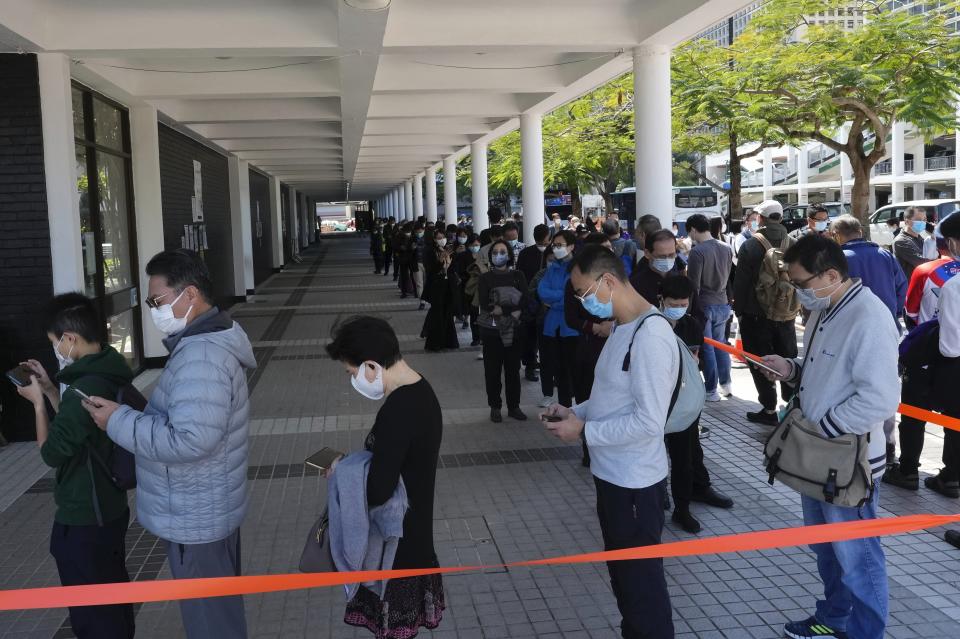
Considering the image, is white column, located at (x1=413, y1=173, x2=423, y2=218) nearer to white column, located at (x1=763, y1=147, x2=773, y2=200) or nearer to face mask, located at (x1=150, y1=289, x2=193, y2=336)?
face mask, located at (x1=150, y1=289, x2=193, y2=336)

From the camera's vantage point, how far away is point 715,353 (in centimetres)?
908

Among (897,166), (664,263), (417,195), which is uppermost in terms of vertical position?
(897,166)

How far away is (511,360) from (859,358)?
4977mm

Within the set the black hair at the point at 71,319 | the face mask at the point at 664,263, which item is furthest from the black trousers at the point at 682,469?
the black hair at the point at 71,319

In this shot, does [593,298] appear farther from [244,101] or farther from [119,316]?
[244,101]

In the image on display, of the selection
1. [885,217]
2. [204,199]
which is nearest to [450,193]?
[204,199]

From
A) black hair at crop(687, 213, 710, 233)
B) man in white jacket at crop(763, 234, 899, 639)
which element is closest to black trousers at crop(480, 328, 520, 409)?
black hair at crop(687, 213, 710, 233)

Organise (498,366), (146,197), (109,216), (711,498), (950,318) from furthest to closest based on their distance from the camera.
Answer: (146,197)
(109,216)
(498,366)
(711,498)
(950,318)

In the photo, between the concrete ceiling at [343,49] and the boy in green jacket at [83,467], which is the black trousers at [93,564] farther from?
the concrete ceiling at [343,49]

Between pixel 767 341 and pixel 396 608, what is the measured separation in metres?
5.70

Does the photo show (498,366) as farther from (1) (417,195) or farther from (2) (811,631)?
(1) (417,195)

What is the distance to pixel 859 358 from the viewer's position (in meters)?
3.58

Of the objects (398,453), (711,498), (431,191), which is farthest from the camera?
(431,191)

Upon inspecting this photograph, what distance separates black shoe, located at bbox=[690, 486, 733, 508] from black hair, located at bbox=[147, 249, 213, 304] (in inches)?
141
